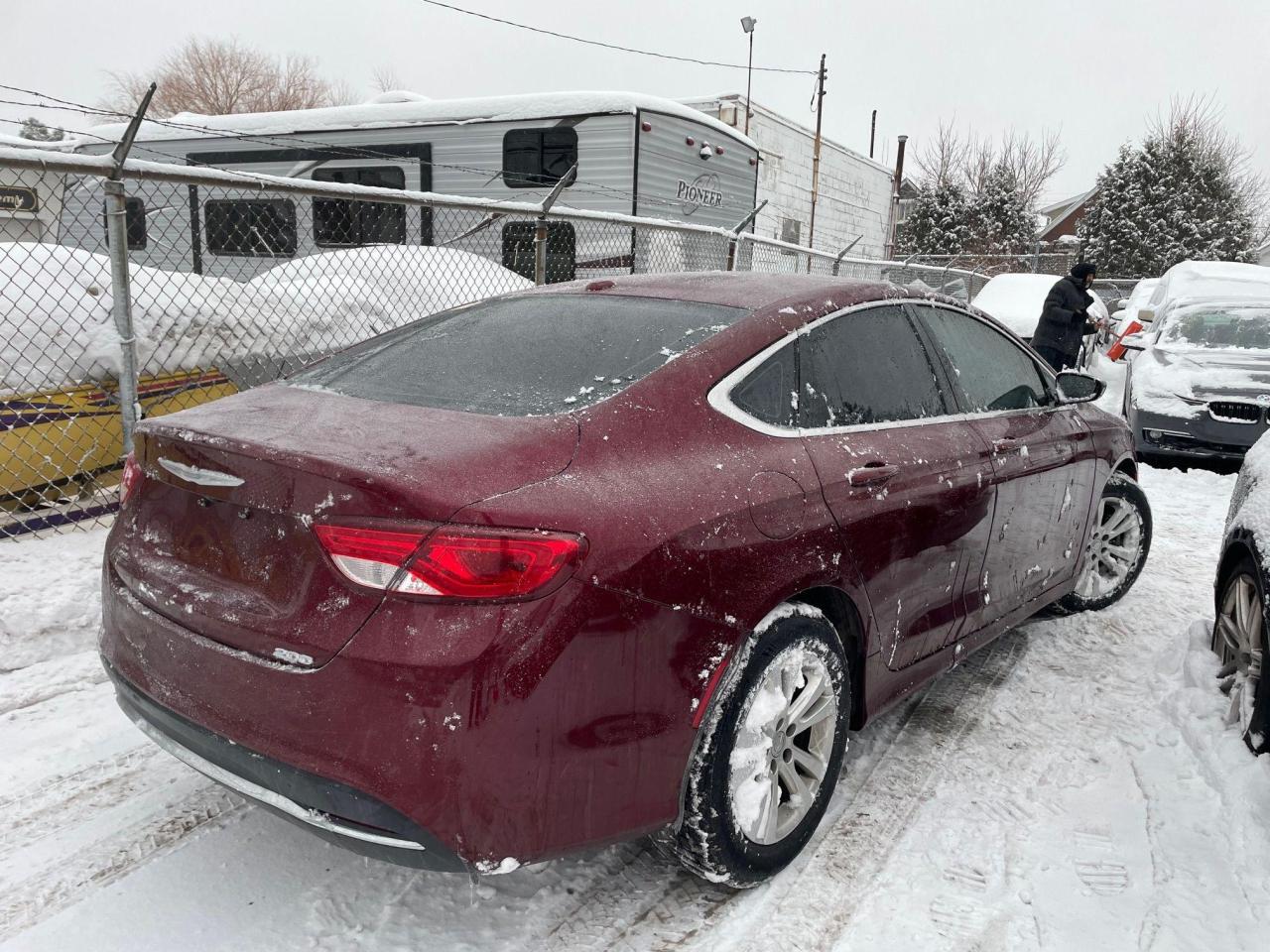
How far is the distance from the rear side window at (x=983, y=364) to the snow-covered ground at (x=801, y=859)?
3.91ft

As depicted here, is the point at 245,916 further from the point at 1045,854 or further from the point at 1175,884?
the point at 1175,884

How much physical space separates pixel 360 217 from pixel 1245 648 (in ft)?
30.8

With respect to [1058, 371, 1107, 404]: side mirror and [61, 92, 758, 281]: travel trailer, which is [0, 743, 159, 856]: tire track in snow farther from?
[61, 92, 758, 281]: travel trailer

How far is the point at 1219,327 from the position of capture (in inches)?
340

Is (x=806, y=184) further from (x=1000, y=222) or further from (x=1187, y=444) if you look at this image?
(x=1000, y=222)

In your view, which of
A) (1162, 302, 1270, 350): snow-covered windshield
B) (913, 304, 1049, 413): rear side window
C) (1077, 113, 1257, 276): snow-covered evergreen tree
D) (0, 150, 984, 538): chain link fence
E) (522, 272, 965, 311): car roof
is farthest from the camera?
(1077, 113, 1257, 276): snow-covered evergreen tree

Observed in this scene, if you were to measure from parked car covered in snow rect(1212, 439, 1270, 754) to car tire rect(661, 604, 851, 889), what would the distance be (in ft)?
4.72

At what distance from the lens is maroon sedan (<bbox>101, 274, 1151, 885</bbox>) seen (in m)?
1.73

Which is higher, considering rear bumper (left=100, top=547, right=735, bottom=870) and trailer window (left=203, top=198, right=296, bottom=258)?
trailer window (left=203, top=198, right=296, bottom=258)

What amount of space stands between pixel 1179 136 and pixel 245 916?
35.4 m

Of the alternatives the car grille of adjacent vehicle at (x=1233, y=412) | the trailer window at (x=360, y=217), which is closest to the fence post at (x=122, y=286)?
the trailer window at (x=360, y=217)

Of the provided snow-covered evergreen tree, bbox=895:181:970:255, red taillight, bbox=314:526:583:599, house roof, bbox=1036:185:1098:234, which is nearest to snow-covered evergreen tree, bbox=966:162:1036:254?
snow-covered evergreen tree, bbox=895:181:970:255

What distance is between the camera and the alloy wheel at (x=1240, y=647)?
9.80 feet

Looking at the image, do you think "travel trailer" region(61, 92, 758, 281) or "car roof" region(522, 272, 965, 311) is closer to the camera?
"car roof" region(522, 272, 965, 311)
